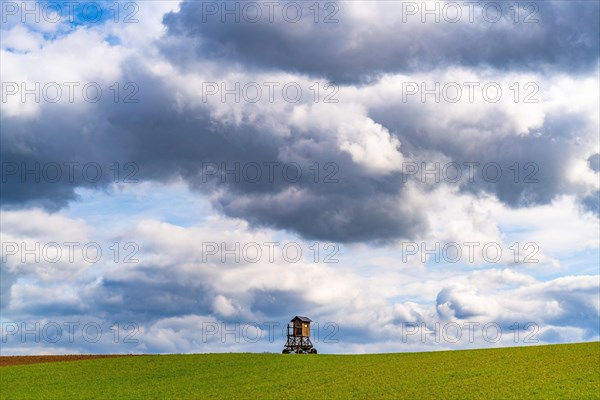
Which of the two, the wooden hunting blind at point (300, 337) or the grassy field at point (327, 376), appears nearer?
the grassy field at point (327, 376)

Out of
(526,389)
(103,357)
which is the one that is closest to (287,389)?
(526,389)

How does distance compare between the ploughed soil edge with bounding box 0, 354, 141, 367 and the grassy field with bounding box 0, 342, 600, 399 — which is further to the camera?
the ploughed soil edge with bounding box 0, 354, 141, 367

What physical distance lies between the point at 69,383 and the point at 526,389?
3767cm

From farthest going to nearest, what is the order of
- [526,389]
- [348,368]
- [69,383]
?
[348,368]
[69,383]
[526,389]

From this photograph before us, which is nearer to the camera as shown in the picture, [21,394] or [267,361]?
[21,394]

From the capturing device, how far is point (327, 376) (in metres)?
61.3

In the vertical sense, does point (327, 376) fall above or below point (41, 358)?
below

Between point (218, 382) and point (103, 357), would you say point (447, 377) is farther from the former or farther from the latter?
point (103, 357)

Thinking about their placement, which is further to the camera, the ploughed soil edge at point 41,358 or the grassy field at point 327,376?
the ploughed soil edge at point 41,358

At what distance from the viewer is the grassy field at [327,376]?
50750 millimetres

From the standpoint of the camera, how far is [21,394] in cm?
5659

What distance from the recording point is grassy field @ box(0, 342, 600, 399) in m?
50.8

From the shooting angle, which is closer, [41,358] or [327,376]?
[327,376]

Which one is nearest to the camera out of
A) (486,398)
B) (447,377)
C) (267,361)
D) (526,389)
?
(486,398)
